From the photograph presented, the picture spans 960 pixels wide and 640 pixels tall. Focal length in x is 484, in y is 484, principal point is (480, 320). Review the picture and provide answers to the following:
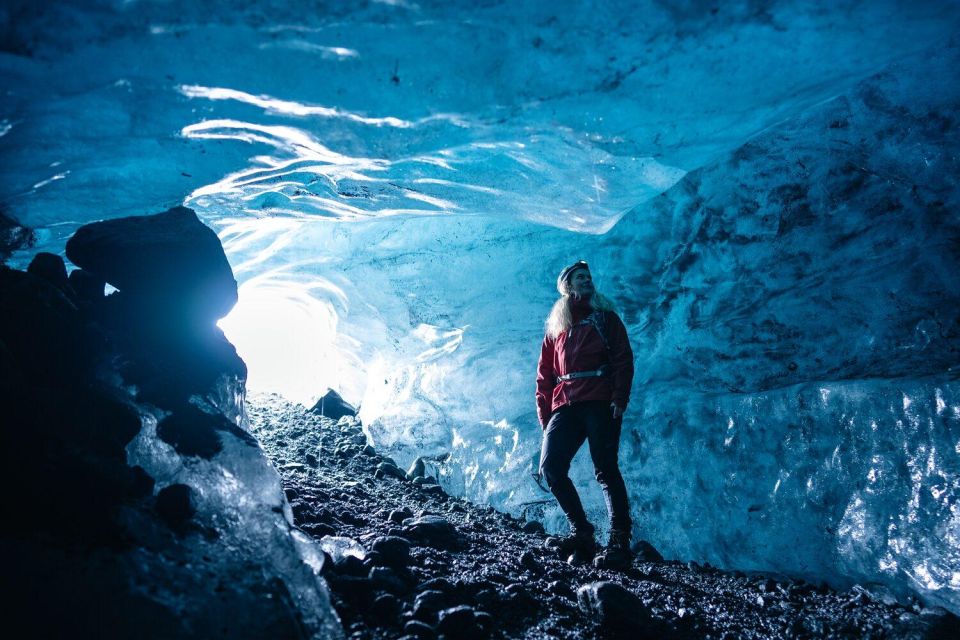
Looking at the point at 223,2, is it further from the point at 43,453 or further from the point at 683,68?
the point at 683,68

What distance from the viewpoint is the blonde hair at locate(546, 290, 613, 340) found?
12.6 ft

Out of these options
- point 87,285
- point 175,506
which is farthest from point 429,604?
point 87,285

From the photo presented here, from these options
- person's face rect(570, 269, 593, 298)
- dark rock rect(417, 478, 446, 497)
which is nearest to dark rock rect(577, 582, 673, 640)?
person's face rect(570, 269, 593, 298)

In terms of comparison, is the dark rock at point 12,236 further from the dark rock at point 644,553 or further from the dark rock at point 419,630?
the dark rock at point 644,553

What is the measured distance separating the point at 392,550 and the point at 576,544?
1.39m

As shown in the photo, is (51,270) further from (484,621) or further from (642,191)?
(642,191)

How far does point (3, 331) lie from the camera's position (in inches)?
86.4

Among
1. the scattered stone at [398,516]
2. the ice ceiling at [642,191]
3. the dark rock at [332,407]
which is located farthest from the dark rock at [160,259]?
the dark rock at [332,407]

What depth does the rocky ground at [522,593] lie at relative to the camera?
6.15ft

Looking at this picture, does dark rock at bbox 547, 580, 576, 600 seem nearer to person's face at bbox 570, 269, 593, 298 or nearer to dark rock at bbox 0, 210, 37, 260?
person's face at bbox 570, 269, 593, 298

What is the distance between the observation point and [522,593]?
2.15m

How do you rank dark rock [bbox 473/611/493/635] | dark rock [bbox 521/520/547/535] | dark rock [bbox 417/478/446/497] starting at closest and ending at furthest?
dark rock [bbox 473/611/493/635], dark rock [bbox 521/520/547/535], dark rock [bbox 417/478/446/497]

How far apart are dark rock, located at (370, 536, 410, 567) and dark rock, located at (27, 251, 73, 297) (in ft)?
7.07

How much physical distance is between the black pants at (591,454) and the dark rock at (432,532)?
2.67 ft
